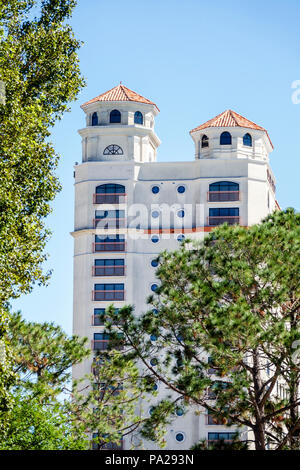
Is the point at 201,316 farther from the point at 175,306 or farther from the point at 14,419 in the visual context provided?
the point at 14,419

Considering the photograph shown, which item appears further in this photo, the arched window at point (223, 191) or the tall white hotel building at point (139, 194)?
the arched window at point (223, 191)

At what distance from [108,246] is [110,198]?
12.0 feet

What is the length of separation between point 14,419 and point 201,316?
783 cm

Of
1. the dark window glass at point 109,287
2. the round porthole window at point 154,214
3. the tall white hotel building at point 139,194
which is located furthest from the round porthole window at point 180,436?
the round porthole window at point 154,214

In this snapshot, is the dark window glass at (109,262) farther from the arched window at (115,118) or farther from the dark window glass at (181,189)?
the arched window at (115,118)

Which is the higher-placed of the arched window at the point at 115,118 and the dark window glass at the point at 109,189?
the arched window at the point at 115,118

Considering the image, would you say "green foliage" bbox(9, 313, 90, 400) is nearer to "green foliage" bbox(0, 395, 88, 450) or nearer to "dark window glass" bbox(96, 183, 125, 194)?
"green foliage" bbox(0, 395, 88, 450)

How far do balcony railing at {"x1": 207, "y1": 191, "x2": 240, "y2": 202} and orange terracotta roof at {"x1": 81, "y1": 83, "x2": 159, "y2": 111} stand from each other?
29.2ft

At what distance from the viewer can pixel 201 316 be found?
35.7m

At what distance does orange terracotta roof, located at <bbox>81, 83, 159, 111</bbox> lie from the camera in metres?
74.4

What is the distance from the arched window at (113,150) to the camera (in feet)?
244

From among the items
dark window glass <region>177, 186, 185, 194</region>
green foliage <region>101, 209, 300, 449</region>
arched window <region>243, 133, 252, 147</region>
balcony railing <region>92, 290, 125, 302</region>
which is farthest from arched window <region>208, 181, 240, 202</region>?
green foliage <region>101, 209, 300, 449</region>

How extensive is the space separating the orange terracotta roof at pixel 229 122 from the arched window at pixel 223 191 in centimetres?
464
